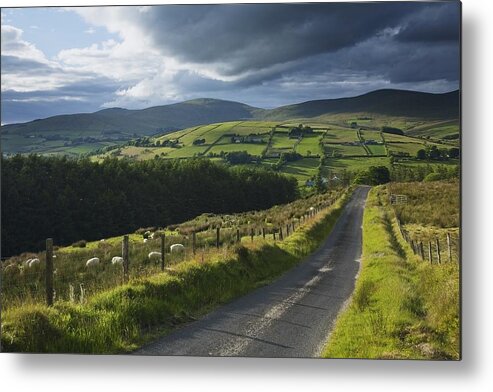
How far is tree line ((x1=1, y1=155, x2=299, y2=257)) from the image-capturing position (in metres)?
7.36

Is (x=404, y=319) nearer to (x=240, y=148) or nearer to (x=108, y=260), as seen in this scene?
(x=240, y=148)

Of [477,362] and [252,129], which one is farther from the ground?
[252,129]

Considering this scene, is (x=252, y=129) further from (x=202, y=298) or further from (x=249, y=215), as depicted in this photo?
(x=202, y=298)

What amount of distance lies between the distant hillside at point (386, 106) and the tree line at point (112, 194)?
2.93 ft

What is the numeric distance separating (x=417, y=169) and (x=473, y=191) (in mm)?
855

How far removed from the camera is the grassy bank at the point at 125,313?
6.23 meters

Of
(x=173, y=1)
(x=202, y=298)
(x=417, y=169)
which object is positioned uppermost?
(x=173, y=1)

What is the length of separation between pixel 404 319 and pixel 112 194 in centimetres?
418

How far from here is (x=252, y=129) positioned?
761 centimetres

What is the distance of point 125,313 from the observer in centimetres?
651

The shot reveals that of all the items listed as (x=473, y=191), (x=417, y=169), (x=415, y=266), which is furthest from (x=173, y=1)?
(x=415, y=266)

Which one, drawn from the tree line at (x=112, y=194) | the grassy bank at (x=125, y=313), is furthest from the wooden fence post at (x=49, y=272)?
the tree line at (x=112, y=194)

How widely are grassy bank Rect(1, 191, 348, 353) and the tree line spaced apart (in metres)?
0.94

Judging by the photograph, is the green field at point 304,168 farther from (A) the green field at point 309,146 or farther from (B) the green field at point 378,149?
(B) the green field at point 378,149
